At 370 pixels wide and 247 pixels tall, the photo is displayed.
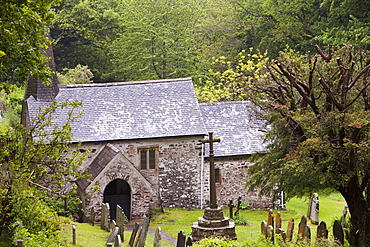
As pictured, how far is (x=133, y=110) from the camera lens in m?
26.1

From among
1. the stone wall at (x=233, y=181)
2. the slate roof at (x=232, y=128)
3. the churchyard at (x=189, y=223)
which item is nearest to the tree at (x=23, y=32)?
the churchyard at (x=189, y=223)

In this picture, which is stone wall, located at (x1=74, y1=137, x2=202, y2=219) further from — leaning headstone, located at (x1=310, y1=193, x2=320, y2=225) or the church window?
leaning headstone, located at (x1=310, y1=193, x2=320, y2=225)

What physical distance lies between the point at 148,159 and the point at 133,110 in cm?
305

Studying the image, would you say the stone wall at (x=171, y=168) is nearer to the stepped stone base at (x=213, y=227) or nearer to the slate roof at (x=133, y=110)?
the slate roof at (x=133, y=110)

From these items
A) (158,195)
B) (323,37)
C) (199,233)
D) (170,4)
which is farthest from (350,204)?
(170,4)

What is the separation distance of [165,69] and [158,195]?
70.6 ft

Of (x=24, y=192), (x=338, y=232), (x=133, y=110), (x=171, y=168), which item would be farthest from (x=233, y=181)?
(x=24, y=192)

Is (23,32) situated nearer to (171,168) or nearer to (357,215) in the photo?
(357,215)

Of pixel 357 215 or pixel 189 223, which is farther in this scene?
pixel 189 223

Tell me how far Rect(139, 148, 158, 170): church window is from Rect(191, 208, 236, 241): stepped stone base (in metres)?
9.18

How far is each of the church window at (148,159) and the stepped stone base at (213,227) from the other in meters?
9.18

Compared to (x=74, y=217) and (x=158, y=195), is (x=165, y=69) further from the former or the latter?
(x=74, y=217)

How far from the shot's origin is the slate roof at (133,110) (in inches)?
982

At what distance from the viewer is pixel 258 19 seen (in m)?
43.8
